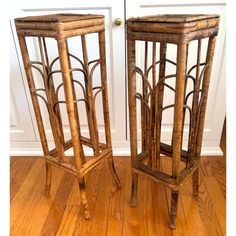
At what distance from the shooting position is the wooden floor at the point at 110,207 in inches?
42.1

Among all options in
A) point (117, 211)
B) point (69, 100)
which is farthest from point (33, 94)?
point (117, 211)

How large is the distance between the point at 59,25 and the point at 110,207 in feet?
2.82

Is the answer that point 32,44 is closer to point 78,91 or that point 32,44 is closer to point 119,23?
point 78,91

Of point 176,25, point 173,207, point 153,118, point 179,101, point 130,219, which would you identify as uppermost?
point 176,25

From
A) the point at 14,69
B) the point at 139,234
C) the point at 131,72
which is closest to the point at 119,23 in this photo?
the point at 131,72

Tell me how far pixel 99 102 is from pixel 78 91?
0.45 ft

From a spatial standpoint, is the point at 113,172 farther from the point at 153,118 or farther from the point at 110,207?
the point at 153,118

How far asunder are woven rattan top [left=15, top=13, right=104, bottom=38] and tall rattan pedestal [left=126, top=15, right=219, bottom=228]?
0.50 ft

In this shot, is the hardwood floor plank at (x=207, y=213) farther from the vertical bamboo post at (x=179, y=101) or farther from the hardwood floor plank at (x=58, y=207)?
the hardwood floor plank at (x=58, y=207)

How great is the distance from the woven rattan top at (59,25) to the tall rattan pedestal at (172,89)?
153 mm

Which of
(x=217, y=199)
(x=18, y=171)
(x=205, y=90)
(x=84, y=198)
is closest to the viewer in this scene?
(x=205, y=90)

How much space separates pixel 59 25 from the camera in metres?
0.81

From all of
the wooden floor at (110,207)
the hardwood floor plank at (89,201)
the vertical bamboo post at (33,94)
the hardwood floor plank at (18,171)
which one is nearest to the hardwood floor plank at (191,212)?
the wooden floor at (110,207)

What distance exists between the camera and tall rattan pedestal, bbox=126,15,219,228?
0.78 metres
